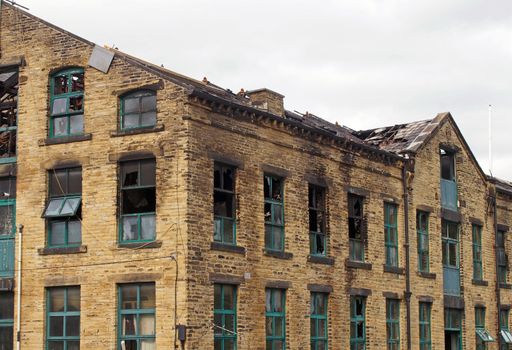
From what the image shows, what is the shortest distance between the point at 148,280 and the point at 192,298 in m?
1.31

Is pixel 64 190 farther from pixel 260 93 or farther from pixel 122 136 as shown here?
pixel 260 93

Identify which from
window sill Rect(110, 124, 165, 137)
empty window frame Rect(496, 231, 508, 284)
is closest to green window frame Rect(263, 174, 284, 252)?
window sill Rect(110, 124, 165, 137)

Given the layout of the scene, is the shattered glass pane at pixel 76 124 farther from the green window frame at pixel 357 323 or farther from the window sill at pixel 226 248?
the green window frame at pixel 357 323

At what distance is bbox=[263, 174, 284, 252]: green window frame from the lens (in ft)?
99.9

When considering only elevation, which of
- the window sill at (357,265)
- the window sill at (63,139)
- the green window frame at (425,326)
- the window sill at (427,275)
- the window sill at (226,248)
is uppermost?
the window sill at (63,139)

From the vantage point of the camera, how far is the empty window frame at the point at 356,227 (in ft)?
113

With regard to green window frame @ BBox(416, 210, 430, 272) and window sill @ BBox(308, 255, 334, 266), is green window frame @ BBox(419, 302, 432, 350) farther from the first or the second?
window sill @ BBox(308, 255, 334, 266)

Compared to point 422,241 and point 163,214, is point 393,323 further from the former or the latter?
point 163,214

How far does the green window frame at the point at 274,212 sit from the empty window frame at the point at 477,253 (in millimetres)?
13310

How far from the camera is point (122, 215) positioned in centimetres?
2789

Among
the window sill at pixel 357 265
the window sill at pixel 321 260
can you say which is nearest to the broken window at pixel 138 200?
the window sill at pixel 321 260

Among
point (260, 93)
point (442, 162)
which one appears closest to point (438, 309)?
point (442, 162)

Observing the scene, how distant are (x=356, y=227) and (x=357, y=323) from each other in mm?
3209

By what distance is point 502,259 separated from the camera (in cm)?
4403
